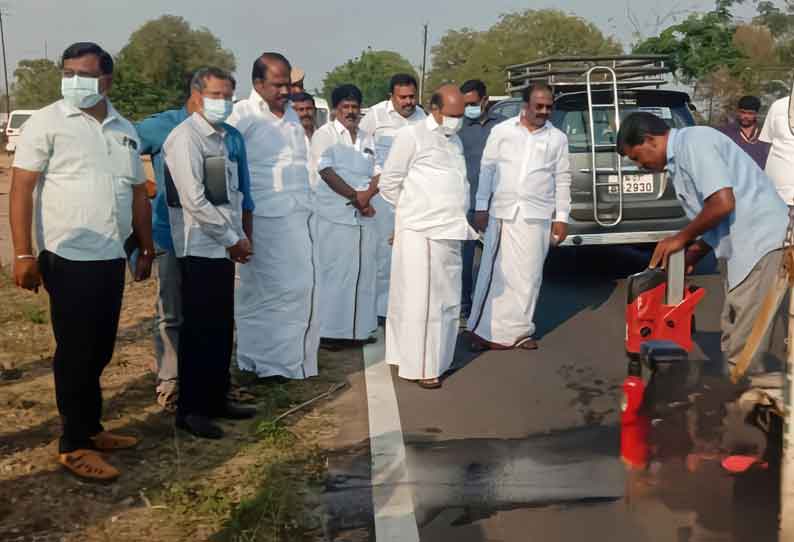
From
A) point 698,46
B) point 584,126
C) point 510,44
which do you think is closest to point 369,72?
point 510,44

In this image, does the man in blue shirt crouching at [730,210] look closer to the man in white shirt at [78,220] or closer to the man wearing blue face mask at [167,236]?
the man wearing blue face mask at [167,236]

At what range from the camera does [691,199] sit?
17.5ft

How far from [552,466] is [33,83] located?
64.7 m

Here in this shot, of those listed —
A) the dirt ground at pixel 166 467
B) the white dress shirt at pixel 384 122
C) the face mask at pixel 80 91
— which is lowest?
the dirt ground at pixel 166 467

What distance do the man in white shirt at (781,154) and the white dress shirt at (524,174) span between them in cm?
161

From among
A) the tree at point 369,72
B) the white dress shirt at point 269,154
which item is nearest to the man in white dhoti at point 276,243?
the white dress shirt at point 269,154

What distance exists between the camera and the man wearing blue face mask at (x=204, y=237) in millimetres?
5301

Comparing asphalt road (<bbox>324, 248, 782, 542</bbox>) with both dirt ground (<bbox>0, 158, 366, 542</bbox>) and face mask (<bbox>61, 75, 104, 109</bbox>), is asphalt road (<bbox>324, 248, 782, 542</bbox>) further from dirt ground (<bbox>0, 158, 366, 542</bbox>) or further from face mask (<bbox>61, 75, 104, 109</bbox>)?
face mask (<bbox>61, 75, 104, 109</bbox>)

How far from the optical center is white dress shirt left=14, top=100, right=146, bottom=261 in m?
4.55

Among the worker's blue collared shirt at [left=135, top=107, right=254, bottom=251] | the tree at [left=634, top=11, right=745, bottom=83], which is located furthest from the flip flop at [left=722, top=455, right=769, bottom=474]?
the tree at [left=634, top=11, right=745, bottom=83]

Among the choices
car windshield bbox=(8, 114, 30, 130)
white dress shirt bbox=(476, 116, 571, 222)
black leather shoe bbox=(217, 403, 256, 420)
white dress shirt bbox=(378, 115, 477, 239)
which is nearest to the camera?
black leather shoe bbox=(217, 403, 256, 420)

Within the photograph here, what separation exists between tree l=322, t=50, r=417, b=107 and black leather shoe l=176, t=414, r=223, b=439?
214ft

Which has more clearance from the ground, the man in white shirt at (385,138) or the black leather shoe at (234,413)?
Result: the man in white shirt at (385,138)

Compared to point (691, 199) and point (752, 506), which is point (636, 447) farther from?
point (691, 199)
